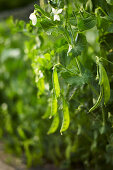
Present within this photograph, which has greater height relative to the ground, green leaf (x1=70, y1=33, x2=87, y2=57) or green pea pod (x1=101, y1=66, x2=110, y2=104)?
green leaf (x1=70, y1=33, x2=87, y2=57)

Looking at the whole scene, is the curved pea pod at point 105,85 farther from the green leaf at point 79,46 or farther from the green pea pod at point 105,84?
the green leaf at point 79,46

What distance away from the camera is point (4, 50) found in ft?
6.82

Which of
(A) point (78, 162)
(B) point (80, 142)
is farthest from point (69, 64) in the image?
(A) point (78, 162)

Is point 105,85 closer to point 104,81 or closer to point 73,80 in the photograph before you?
point 104,81

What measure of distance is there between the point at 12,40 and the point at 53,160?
101 cm

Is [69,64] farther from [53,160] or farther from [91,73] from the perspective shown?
[53,160]

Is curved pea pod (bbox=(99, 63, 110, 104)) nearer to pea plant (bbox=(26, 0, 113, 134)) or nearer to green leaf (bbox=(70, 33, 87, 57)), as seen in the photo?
pea plant (bbox=(26, 0, 113, 134))

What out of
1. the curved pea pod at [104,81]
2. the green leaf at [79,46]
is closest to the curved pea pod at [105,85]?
the curved pea pod at [104,81]

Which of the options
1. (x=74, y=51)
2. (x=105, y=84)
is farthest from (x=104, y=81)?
Answer: (x=74, y=51)

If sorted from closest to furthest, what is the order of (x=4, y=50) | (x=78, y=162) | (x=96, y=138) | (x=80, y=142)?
(x=96, y=138) → (x=80, y=142) → (x=78, y=162) → (x=4, y=50)

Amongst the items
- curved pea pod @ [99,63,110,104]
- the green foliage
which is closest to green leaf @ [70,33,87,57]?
the green foliage

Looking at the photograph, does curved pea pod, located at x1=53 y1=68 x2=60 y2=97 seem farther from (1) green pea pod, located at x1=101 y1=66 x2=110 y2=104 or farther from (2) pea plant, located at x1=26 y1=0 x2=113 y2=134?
(1) green pea pod, located at x1=101 y1=66 x2=110 y2=104

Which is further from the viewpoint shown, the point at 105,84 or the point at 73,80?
the point at 73,80

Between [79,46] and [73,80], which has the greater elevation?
[79,46]
